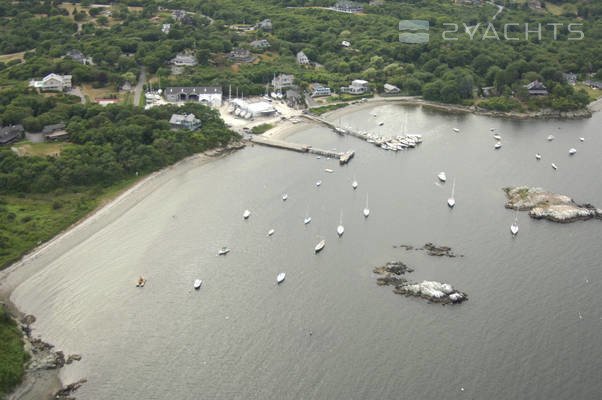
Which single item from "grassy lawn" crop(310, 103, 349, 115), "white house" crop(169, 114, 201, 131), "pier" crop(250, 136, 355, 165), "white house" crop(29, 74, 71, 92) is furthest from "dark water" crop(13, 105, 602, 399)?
"white house" crop(29, 74, 71, 92)

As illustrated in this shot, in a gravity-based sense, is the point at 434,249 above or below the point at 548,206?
below

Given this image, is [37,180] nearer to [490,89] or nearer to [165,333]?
[165,333]

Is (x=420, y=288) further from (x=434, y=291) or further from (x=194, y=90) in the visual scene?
(x=194, y=90)

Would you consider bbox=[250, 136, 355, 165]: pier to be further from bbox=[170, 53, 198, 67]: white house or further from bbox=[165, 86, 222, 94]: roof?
bbox=[170, 53, 198, 67]: white house

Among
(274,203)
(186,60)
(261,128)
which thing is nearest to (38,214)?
(274,203)

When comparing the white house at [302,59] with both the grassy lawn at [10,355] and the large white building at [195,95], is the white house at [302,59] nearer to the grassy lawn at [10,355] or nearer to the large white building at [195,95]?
the large white building at [195,95]

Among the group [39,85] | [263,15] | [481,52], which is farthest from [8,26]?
[481,52]

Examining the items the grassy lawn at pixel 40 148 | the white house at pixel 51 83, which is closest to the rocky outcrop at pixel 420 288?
the grassy lawn at pixel 40 148
